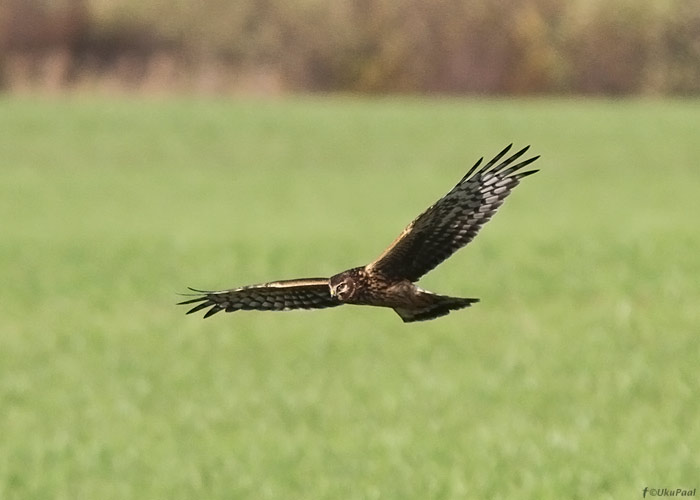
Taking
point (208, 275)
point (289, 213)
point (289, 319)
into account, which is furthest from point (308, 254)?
point (289, 213)

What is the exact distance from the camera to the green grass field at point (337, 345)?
13.8 meters

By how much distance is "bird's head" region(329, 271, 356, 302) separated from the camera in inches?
162

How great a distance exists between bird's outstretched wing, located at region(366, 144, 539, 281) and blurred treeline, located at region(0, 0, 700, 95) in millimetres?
59109

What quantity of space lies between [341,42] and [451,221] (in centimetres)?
6117

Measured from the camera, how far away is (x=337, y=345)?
21.1 m

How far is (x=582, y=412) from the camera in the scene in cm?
1628

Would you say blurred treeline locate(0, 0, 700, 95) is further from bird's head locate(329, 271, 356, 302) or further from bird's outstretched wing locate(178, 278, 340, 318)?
bird's head locate(329, 271, 356, 302)

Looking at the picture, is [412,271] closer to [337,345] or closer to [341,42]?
A: [337,345]

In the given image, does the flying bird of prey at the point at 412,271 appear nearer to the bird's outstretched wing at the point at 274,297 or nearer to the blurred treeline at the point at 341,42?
the bird's outstretched wing at the point at 274,297

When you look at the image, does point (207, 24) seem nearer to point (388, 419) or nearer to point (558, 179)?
point (558, 179)

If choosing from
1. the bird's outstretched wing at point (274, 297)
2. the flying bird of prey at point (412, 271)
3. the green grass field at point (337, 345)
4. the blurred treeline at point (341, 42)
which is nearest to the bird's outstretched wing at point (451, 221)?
the flying bird of prey at point (412, 271)

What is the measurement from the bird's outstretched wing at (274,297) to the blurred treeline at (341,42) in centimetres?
5908

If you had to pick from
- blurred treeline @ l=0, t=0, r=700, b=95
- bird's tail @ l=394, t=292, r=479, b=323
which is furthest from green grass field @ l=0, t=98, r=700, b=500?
blurred treeline @ l=0, t=0, r=700, b=95

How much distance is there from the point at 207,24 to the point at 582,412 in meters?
50.8
